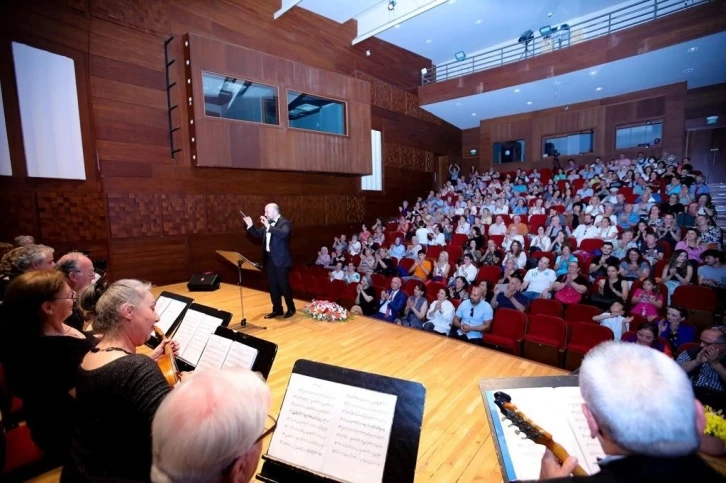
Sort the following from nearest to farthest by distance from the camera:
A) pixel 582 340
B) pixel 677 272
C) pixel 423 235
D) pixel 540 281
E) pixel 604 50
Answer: pixel 582 340 → pixel 677 272 → pixel 540 281 → pixel 423 235 → pixel 604 50

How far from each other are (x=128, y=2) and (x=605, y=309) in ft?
21.6

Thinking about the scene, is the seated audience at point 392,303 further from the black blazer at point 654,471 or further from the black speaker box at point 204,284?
the black blazer at point 654,471

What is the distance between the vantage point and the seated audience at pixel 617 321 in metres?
2.80

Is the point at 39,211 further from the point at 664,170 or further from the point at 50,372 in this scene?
the point at 664,170

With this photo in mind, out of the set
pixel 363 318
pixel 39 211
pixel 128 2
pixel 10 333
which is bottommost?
pixel 363 318

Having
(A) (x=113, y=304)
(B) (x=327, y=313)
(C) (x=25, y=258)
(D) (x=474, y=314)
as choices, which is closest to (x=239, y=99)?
(B) (x=327, y=313)

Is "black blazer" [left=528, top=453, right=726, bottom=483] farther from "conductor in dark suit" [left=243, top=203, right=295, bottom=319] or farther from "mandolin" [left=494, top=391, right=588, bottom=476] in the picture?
"conductor in dark suit" [left=243, top=203, right=295, bottom=319]

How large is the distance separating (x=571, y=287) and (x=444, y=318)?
1320mm

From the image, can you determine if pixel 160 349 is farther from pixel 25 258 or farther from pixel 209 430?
pixel 25 258

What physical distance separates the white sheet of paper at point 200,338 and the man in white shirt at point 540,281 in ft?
10.2

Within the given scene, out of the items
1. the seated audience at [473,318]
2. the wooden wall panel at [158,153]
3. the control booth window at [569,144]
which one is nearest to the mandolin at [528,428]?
the seated audience at [473,318]

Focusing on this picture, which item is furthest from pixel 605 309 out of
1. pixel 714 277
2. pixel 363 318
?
pixel 363 318

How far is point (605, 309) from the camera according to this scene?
3385 mm

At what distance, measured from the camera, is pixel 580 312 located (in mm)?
3119
